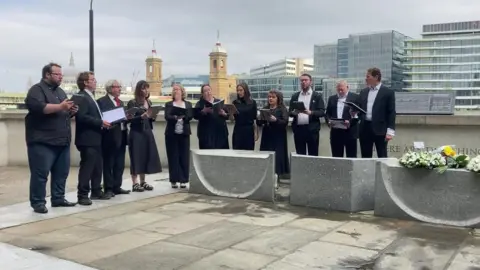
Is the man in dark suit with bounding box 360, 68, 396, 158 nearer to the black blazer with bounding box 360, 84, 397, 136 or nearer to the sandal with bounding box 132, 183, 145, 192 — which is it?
the black blazer with bounding box 360, 84, 397, 136

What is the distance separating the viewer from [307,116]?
8688 mm

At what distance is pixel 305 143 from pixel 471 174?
3.26 metres

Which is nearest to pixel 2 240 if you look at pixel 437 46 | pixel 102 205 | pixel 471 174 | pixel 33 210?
pixel 33 210

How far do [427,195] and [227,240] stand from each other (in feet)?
8.56

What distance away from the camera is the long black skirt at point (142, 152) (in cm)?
839

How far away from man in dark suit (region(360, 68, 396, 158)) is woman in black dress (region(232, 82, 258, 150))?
192cm

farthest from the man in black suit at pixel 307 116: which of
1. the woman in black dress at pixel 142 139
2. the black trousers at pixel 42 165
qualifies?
the black trousers at pixel 42 165

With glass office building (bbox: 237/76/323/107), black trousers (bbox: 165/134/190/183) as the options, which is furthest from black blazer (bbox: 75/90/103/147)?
glass office building (bbox: 237/76/323/107)

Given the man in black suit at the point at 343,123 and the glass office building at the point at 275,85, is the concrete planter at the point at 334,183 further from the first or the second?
the glass office building at the point at 275,85

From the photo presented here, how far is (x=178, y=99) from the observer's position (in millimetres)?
8719

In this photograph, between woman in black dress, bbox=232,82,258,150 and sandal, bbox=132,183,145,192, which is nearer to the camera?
sandal, bbox=132,183,145,192

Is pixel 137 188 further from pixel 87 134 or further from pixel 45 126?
pixel 45 126

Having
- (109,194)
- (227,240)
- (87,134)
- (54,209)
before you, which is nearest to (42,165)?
(54,209)

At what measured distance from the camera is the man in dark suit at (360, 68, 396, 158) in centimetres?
784
